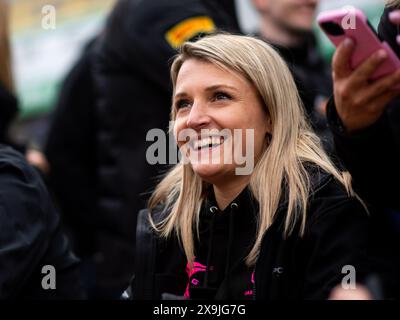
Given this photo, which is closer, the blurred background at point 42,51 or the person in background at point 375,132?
the person in background at point 375,132

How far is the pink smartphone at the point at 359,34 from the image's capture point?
2.17m

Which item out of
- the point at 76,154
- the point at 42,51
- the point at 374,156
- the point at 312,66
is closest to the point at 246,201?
the point at 374,156

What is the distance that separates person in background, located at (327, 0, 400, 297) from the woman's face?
455mm

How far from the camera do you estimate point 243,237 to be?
110 inches

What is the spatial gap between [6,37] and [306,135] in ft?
5.46

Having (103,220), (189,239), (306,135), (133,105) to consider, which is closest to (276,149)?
(306,135)

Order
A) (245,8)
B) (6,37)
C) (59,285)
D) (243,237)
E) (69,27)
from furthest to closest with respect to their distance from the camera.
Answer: (69,27)
(245,8)
(6,37)
(59,285)
(243,237)

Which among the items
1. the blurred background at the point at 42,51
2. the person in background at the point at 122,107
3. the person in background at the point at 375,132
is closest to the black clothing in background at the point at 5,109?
the person in background at the point at 122,107

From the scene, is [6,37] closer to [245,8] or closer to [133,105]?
[133,105]

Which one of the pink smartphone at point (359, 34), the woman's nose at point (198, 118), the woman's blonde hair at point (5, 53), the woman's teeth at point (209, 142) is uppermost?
the woman's blonde hair at point (5, 53)

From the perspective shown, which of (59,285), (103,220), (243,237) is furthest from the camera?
(103,220)

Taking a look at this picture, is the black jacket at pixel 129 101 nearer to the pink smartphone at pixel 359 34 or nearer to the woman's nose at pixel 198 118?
the woman's nose at pixel 198 118

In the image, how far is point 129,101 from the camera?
169 inches

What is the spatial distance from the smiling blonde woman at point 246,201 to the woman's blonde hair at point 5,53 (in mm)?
1195
